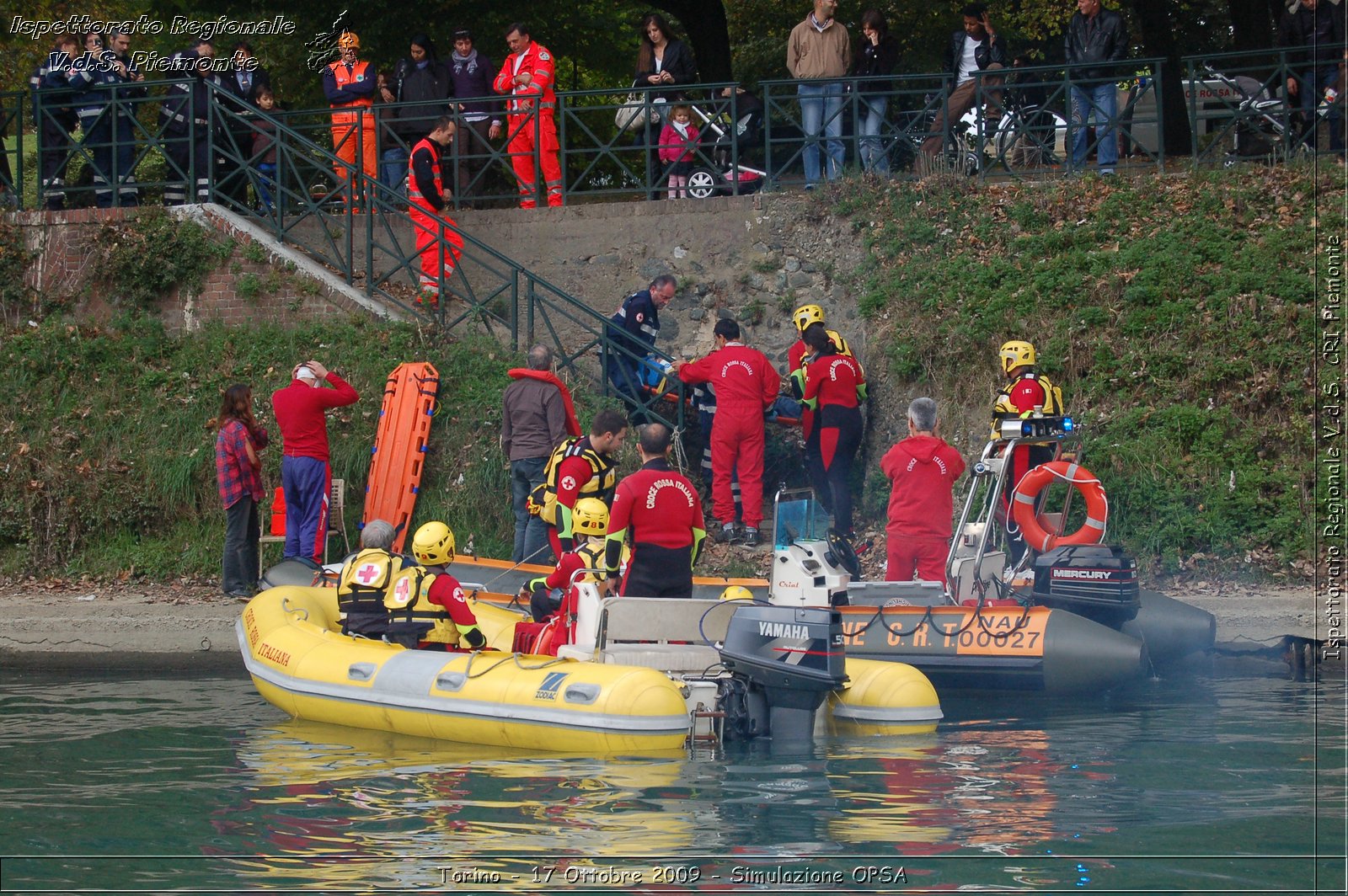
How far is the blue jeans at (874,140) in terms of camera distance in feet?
53.3

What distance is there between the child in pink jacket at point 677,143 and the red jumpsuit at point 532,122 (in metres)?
1.20

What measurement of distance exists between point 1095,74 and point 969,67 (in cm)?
131

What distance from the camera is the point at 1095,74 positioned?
1614 centimetres

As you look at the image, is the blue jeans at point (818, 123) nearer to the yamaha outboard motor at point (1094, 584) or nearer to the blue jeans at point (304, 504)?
the blue jeans at point (304, 504)

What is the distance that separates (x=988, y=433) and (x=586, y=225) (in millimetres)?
4987

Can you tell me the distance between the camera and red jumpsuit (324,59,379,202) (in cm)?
1667

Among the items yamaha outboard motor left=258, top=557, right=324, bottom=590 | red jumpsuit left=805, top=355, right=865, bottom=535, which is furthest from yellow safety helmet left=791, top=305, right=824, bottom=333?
yamaha outboard motor left=258, top=557, right=324, bottom=590

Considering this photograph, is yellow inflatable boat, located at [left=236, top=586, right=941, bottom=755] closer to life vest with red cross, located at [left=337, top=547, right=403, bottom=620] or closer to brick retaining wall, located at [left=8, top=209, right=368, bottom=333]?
life vest with red cross, located at [left=337, top=547, right=403, bottom=620]

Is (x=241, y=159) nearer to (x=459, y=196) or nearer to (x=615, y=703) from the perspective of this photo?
(x=459, y=196)

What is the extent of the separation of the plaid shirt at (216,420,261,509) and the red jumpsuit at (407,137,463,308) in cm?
306

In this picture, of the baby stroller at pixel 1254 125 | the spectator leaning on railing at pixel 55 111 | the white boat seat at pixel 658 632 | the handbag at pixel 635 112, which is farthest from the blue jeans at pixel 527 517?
the baby stroller at pixel 1254 125

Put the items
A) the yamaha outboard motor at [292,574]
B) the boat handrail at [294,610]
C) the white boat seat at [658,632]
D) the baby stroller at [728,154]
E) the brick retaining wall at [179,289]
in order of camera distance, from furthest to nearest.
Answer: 1. the baby stroller at [728,154]
2. the brick retaining wall at [179,289]
3. the yamaha outboard motor at [292,574]
4. the boat handrail at [294,610]
5. the white boat seat at [658,632]

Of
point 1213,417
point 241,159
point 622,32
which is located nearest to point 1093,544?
point 1213,417

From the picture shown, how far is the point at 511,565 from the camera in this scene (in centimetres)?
1216
